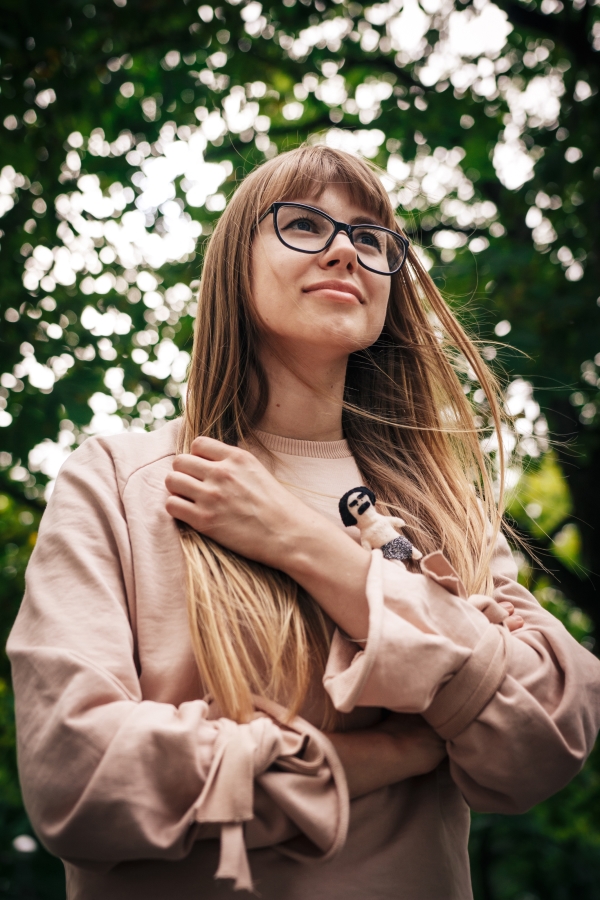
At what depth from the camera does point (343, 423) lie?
2.13 metres

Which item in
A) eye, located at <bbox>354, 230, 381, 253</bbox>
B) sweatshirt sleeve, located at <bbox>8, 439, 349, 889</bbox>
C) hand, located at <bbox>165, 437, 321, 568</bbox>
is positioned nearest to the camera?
sweatshirt sleeve, located at <bbox>8, 439, 349, 889</bbox>

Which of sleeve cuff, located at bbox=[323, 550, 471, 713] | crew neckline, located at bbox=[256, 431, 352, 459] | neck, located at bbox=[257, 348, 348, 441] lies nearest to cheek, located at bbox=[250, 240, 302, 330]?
neck, located at bbox=[257, 348, 348, 441]

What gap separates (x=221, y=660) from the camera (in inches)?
56.1

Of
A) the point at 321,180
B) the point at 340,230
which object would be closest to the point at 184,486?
the point at 340,230

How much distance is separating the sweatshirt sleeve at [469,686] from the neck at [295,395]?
1.69 ft

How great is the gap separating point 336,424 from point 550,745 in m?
0.94

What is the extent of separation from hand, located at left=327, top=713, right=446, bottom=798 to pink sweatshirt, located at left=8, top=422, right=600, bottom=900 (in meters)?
0.05

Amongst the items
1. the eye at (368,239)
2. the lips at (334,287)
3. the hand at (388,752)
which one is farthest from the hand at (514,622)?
the eye at (368,239)

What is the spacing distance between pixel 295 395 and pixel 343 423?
0.23 metres

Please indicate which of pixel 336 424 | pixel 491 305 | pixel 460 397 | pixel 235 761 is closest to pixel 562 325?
pixel 491 305

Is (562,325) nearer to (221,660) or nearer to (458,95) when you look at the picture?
(458,95)

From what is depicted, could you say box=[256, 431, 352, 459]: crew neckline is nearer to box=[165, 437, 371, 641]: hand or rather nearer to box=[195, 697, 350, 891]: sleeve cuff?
box=[165, 437, 371, 641]: hand

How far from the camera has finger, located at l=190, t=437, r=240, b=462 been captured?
1656 millimetres

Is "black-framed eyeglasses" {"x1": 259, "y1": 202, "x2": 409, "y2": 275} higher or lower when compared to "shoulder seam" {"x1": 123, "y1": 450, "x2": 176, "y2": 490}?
higher
